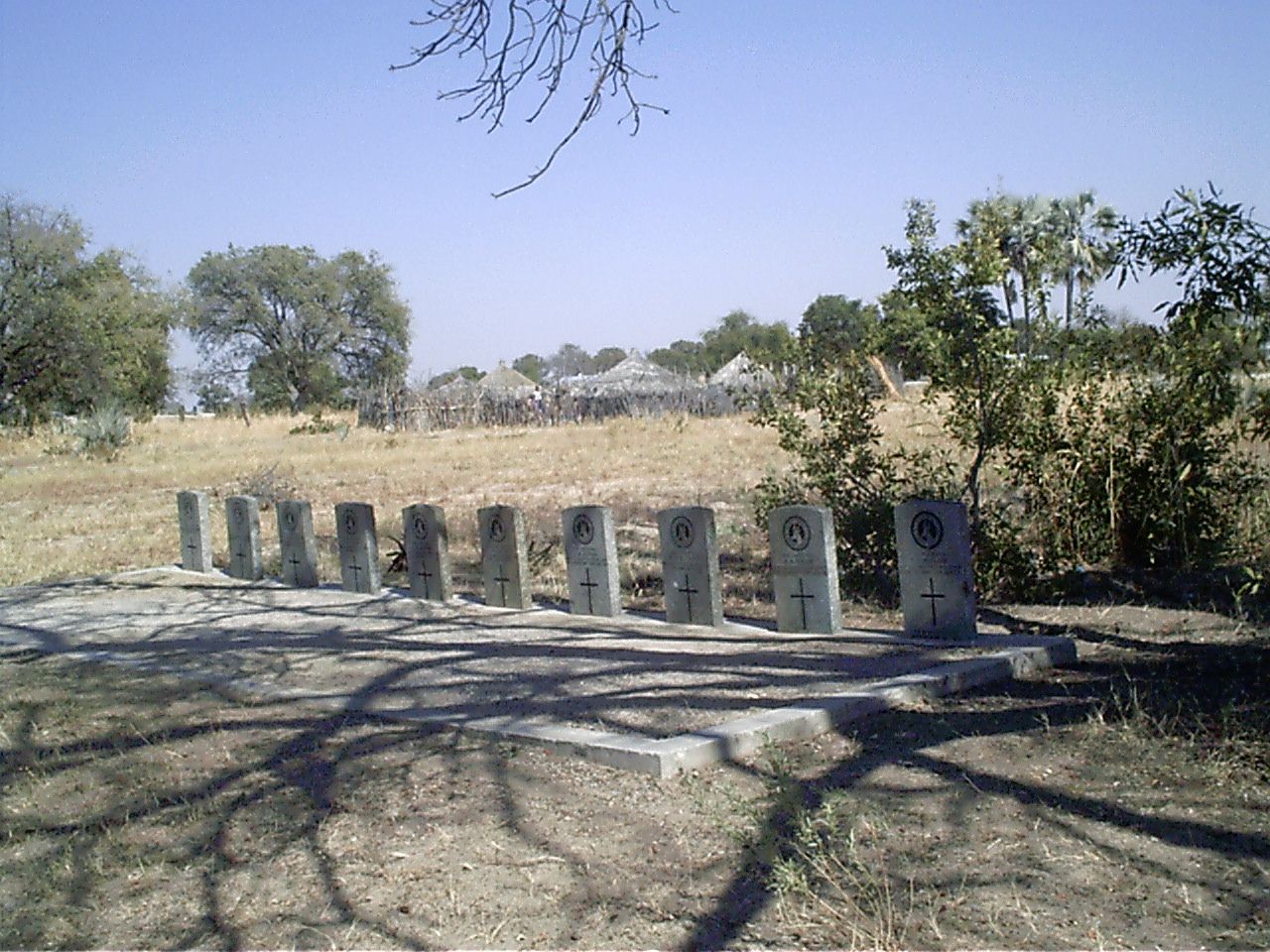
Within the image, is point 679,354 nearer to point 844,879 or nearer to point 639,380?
point 639,380

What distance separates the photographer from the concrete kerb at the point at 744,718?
486 centimetres

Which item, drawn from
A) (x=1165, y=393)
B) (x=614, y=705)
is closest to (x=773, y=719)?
(x=614, y=705)

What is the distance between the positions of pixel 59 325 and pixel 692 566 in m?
33.9

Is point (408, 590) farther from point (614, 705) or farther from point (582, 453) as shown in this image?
point (582, 453)

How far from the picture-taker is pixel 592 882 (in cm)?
386

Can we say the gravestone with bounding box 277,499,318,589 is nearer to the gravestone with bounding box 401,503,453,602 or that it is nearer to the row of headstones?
the row of headstones

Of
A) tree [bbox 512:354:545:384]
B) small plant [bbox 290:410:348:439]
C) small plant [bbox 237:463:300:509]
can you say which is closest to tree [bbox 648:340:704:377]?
tree [bbox 512:354:545:384]

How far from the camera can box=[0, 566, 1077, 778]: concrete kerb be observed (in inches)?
191

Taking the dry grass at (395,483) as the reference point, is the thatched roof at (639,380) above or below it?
above

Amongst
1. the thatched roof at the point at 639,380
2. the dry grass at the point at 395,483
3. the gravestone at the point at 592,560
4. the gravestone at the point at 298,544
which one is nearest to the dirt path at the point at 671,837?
the gravestone at the point at 592,560

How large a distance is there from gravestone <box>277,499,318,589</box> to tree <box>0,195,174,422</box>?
27473mm

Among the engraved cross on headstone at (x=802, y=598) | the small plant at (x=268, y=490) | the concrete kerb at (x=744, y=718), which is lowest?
the concrete kerb at (x=744, y=718)

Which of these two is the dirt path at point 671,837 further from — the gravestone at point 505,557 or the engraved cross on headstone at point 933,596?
the gravestone at point 505,557

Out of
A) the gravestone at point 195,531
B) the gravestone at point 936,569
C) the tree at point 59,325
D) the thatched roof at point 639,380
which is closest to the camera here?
the gravestone at point 936,569
